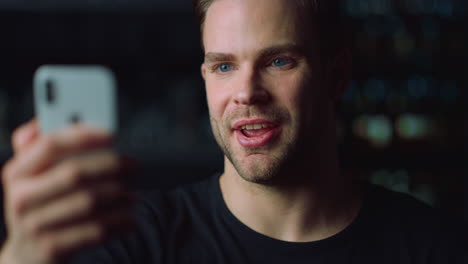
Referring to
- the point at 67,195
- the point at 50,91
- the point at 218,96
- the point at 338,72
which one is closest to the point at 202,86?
the point at 338,72

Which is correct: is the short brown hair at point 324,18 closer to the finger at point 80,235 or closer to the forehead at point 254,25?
the forehead at point 254,25

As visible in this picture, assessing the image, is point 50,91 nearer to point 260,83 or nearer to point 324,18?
point 260,83

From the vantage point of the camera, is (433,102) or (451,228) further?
(433,102)

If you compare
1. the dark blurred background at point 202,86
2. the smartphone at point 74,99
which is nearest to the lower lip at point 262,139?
the smartphone at point 74,99

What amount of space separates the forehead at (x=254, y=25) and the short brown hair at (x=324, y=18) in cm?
4

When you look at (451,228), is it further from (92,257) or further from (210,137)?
(210,137)

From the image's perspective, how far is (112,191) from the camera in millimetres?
572

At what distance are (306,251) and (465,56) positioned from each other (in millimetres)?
2023

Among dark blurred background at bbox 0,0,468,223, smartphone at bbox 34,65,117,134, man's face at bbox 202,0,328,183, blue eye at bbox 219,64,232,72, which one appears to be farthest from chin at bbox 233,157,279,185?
dark blurred background at bbox 0,0,468,223

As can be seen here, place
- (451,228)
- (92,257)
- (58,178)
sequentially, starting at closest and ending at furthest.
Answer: (58,178)
(92,257)
(451,228)

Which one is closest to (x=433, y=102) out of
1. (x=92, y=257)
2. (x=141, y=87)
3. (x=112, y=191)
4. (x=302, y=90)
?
(x=141, y=87)

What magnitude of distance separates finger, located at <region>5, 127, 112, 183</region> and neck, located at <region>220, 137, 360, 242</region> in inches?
24.6

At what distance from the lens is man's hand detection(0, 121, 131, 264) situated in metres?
0.57

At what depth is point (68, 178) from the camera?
22.3 inches
